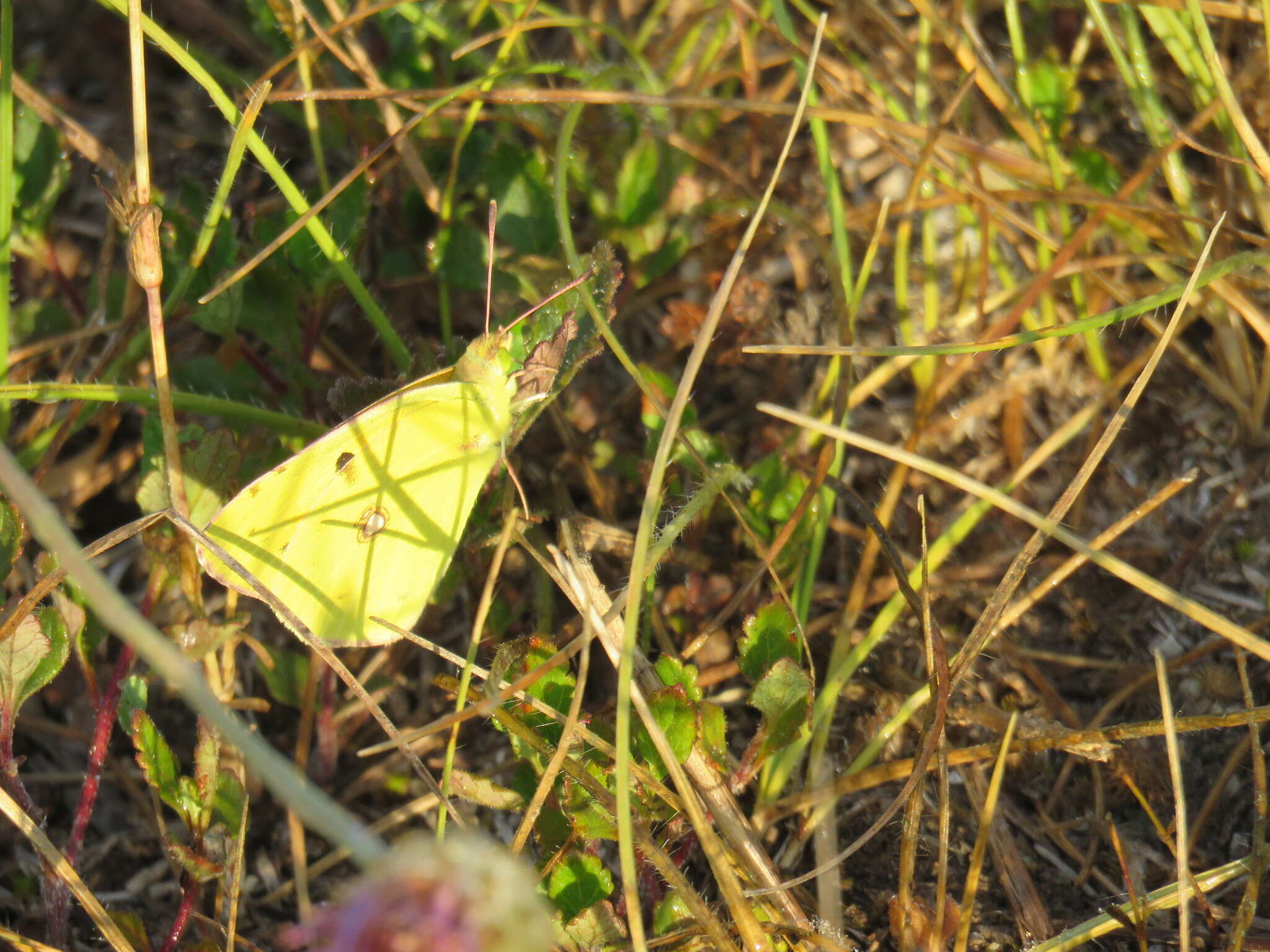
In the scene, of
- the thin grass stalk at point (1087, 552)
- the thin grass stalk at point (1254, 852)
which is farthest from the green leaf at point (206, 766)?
the thin grass stalk at point (1254, 852)

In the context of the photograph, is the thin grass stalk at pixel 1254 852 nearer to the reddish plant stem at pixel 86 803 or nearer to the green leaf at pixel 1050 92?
the green leaf at pixel 1050 92

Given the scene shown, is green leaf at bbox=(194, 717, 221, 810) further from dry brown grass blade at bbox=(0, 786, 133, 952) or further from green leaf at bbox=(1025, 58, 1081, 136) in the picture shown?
green leaf at bbox=(1025, 58, 1081, 136)

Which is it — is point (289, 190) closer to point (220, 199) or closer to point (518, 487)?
point (220, 199)

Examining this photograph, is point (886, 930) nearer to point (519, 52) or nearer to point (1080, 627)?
point (1080, 627)

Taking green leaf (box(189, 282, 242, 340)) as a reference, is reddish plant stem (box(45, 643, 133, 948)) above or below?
below

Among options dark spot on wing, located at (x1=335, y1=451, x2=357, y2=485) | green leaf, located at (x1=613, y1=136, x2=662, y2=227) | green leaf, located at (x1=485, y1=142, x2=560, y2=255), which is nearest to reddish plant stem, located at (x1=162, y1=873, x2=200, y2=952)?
dark spot on wing, located at (x1=335, y1=451, x2=357, y2=485)

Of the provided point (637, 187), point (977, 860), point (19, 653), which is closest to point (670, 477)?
point (637, 187)

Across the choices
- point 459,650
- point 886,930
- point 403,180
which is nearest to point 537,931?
point 886,930
